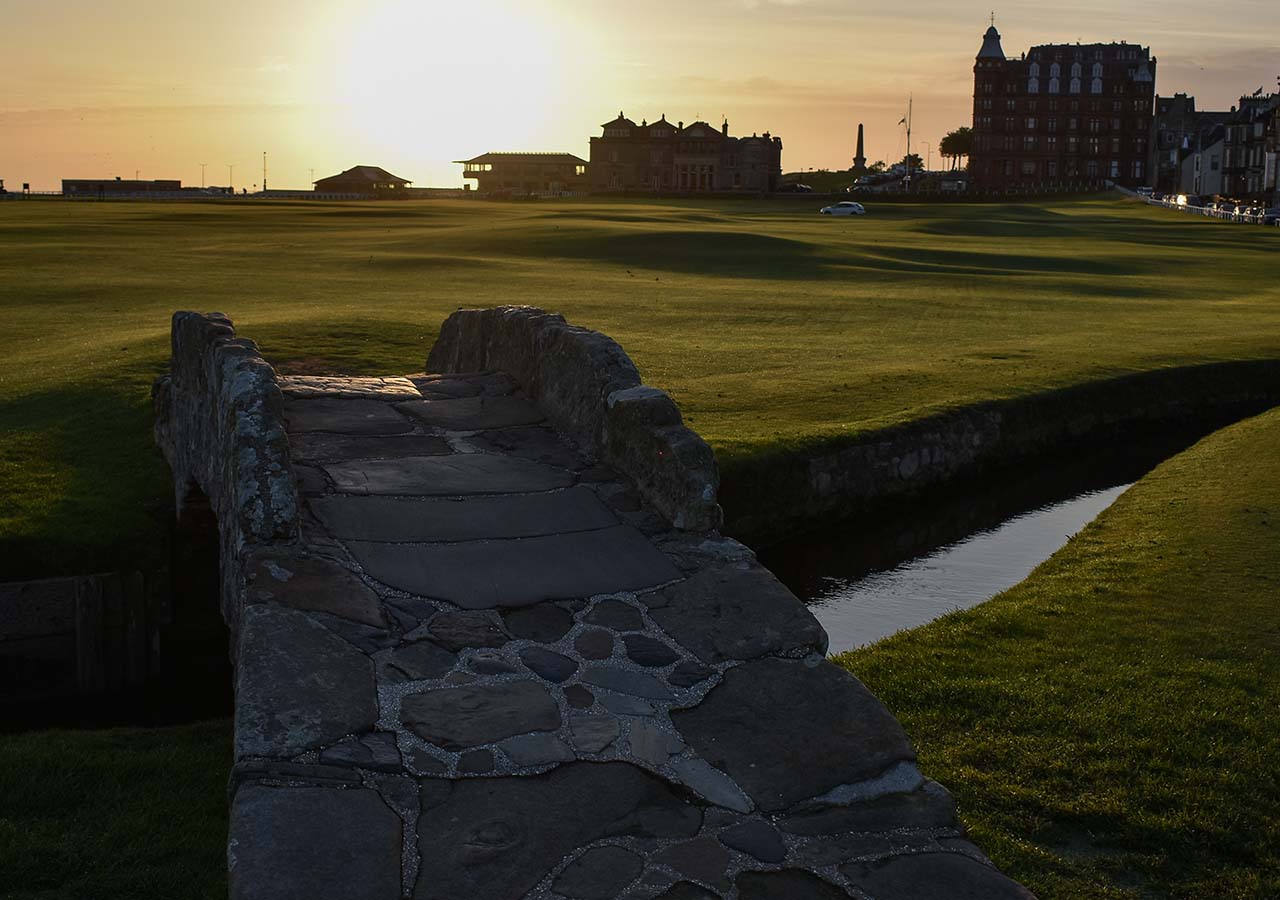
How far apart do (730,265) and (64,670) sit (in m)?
34.4

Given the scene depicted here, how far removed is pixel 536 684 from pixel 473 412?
4.39 meters

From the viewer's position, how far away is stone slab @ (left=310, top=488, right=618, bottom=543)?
8.27 metres

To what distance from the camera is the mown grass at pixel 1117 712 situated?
7.23 m

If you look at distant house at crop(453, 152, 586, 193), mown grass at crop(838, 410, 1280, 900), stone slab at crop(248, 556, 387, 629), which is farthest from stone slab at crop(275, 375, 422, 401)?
distant house at crop(453, 152, 586, 193)

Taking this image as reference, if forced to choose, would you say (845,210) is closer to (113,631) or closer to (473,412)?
(113,631)

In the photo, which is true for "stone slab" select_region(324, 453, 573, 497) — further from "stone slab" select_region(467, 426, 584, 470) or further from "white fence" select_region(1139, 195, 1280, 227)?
"white fence" select_region(1139, 195, 1280, 227)

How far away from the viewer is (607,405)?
9.55 metres

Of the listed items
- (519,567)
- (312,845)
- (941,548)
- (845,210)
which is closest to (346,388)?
(519,567)

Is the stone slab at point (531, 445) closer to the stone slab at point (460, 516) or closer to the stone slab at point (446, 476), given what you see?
the stone slab at point (446, 476)

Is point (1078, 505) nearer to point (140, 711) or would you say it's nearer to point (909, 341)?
point (909, 341)

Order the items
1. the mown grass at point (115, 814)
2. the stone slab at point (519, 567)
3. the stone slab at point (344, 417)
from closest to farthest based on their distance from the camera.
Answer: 1. the mown grass at point (115, 814)
2. the stone slab at point (519, 567)
3. the stone slab at point (344, 417)

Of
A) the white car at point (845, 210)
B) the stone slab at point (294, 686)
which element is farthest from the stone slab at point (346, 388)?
the white car at point (845, 210)

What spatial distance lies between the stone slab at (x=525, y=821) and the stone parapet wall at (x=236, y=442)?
2.50 m

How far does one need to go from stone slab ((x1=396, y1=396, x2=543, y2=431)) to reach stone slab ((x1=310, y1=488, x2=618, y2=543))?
1675 millimetres
